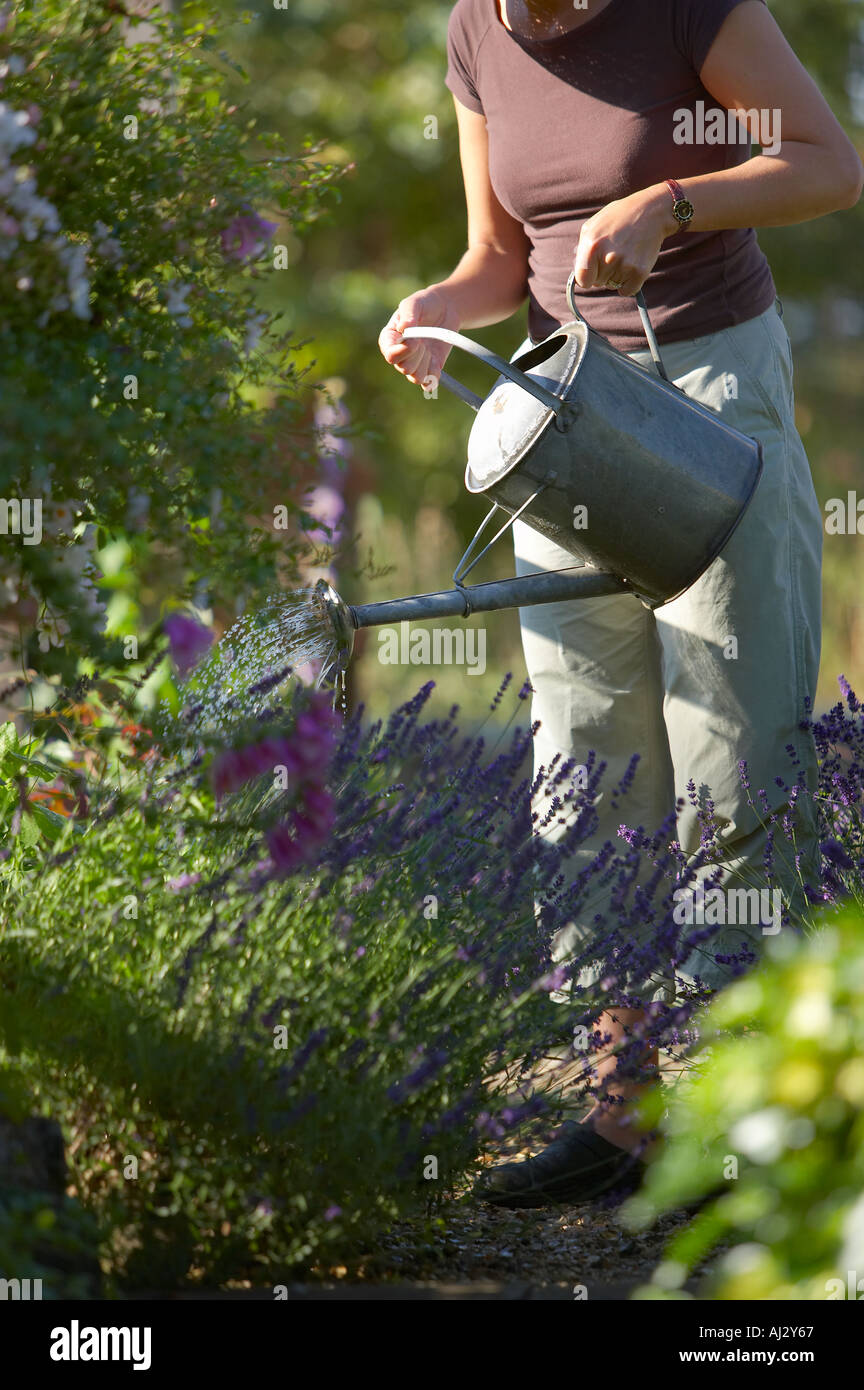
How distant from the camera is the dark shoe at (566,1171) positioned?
1.85 m

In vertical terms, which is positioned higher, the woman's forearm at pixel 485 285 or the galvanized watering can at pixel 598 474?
the woman's forearm at pixel 485 285

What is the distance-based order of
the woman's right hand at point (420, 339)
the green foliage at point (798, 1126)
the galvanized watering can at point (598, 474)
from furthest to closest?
the woman's right hand at point (420, 339), the galvanized watering can at point (598, 474), the green foliage at point (798, 1126)

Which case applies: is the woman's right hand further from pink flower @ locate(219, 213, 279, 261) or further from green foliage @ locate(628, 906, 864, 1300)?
green foliage @ locate(628, 906, 864, 1300)

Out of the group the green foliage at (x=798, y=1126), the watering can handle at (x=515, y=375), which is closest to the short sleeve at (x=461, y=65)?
the watering can handle at (x=515, y=375)

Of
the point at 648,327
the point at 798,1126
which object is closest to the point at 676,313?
the point at 648,327

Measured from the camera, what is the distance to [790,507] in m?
2.05

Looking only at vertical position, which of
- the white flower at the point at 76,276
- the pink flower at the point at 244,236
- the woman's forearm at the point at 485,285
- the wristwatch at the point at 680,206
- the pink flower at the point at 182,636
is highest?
the woman's forearm at the point at 485,285

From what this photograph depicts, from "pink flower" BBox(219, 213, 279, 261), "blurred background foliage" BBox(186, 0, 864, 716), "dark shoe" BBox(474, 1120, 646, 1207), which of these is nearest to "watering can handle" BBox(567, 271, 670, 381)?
"pink flower" BBox(219, 213, 279, 261)

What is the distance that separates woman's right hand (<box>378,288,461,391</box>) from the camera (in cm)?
214

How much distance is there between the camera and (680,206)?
1.83 m

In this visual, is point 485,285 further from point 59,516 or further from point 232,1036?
point 232,1036

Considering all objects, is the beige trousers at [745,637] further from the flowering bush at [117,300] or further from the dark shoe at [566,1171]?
the flowering bush at [117,300]

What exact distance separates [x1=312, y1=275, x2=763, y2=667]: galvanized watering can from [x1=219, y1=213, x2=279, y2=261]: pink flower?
1.08 ft

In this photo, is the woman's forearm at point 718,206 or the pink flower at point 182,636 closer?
the pink flower at point 182,636
